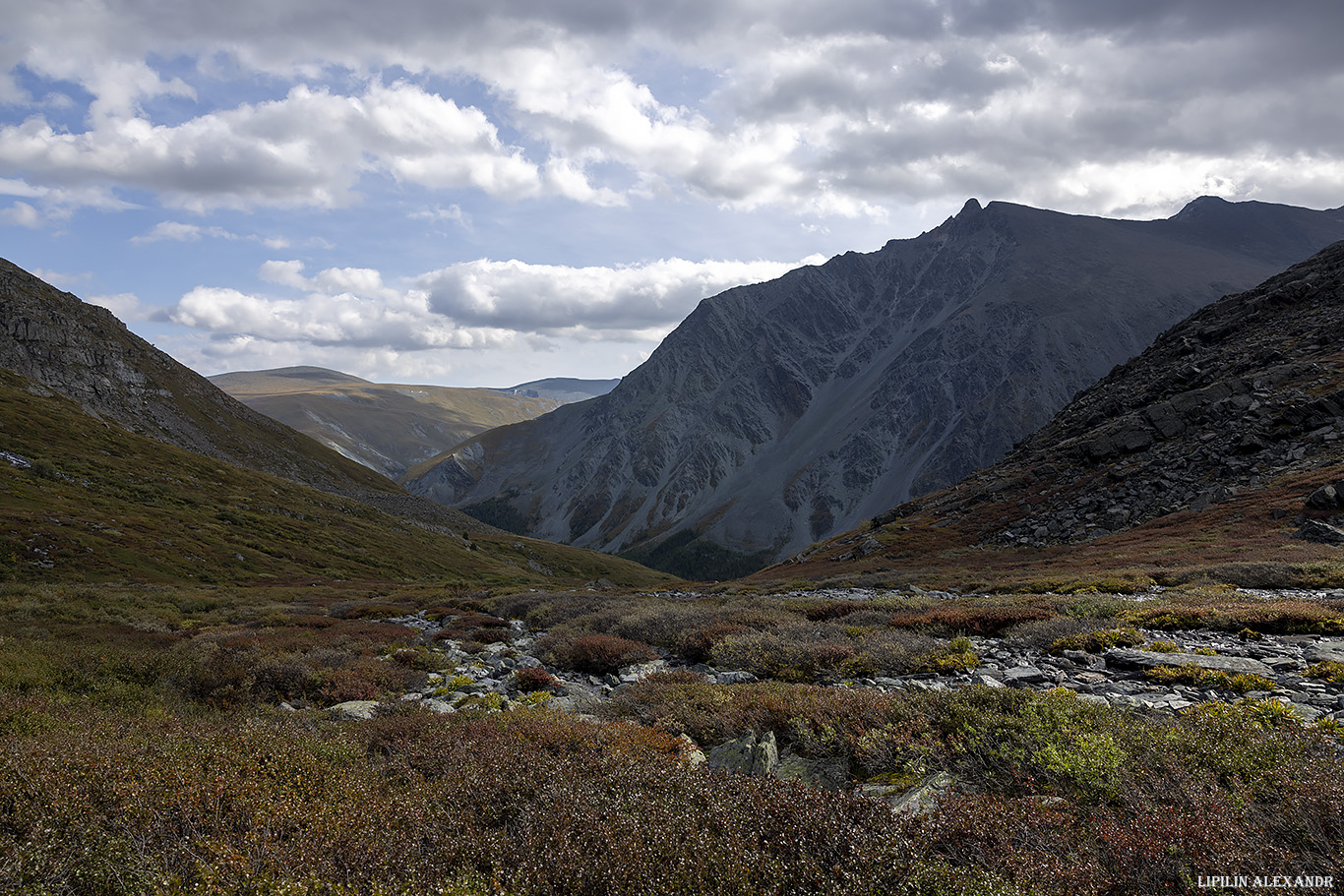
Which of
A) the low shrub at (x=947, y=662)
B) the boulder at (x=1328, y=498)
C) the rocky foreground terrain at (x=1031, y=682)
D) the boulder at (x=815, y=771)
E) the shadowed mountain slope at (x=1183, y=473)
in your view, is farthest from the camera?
the shadowed mountain slope at (x=1183, y=473)

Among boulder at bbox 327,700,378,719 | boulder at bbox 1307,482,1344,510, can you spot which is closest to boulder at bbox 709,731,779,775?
boulder at bbox 327,700,378,719

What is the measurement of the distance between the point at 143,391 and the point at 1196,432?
534 ft

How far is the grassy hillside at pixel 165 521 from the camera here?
132 feet

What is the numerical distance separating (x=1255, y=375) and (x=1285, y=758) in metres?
82.3

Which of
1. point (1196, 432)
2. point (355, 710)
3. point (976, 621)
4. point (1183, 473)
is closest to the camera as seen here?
point (355, 710)

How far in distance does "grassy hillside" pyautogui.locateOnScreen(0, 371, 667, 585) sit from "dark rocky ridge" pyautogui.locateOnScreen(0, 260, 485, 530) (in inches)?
636

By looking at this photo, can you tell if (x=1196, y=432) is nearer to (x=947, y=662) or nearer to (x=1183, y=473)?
(x=1183, y=473)

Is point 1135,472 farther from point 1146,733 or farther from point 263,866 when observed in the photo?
point 263,866

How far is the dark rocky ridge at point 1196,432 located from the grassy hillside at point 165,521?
199 ft

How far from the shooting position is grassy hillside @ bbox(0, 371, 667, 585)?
40.2m

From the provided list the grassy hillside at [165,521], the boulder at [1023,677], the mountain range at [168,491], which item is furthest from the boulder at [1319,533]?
the grassy hillside at [165,521]

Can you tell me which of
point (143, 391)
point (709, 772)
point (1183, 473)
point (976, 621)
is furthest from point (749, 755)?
point (143, 391)

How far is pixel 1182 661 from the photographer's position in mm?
10742

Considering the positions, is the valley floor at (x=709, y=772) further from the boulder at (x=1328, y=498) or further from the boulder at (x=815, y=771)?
the boulder at (x=1328, y=498)
